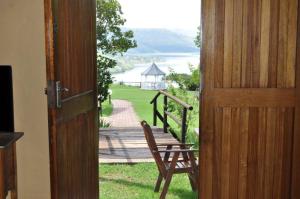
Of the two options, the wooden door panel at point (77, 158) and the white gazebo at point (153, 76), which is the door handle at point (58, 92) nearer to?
the wooden door panel at point (77, 158)

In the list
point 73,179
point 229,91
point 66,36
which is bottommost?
point 73,179

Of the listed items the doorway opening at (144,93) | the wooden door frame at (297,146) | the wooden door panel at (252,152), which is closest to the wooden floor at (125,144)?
the doorway opening at (144,93)

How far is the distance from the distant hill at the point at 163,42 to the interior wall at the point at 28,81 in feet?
19.4

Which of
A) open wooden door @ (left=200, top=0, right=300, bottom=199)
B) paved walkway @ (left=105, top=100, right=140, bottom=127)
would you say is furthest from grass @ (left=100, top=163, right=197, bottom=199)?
paved walkway @ (left=105, top=100, right=140, bottom=127)

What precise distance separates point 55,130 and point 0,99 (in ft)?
1.95

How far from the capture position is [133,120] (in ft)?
26.8

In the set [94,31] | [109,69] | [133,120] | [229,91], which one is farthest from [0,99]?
[133,120]

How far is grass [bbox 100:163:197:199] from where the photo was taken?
3.83 metres

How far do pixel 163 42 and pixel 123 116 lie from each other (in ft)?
6.77

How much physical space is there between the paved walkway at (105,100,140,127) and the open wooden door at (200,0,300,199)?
487 centimetres

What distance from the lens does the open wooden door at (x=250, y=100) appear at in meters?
2.50

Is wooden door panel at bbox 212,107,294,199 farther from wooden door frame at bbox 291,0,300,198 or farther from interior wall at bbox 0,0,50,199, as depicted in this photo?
interior wall at bbox 0,0,50,199

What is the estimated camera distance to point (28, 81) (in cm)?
276

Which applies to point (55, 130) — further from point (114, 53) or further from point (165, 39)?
point (165, 39)
